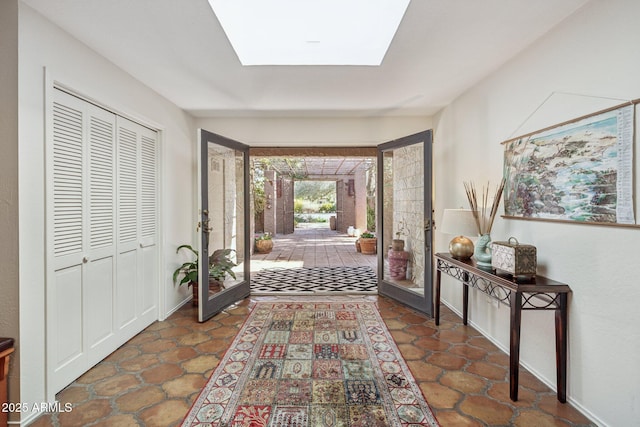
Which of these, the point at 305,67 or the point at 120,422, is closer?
the point at 120,422

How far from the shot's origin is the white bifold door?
6.59 feet

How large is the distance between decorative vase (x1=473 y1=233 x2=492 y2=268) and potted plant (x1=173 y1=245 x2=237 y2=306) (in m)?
2.75

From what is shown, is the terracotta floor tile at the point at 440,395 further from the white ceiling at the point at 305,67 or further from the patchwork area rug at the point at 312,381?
the white ceiling at the point at 305,67

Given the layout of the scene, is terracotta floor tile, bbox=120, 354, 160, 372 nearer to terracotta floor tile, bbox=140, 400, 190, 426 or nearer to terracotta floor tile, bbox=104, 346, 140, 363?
terracotta floor tile, bbox=104, 346, 140, 363

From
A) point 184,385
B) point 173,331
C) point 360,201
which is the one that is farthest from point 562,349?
Answer: point 360,201

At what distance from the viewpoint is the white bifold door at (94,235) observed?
2.01 metres

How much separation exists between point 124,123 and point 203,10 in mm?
1450

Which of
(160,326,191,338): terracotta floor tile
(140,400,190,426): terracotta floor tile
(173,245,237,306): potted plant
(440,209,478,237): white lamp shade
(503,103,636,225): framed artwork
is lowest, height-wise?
(140,400,190,426): terracotta floor tile

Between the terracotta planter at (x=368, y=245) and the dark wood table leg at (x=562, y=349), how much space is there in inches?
225

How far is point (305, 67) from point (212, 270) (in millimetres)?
2470

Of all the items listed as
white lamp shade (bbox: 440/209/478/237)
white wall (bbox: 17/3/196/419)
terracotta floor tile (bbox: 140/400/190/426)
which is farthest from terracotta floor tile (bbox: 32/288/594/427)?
white lamp shade (bbox: 440/209/478/237)

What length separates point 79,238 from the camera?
2213 mm

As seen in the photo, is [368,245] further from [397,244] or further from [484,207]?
[484,207]

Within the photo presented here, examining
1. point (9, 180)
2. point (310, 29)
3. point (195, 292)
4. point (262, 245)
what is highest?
point (310, 29)
